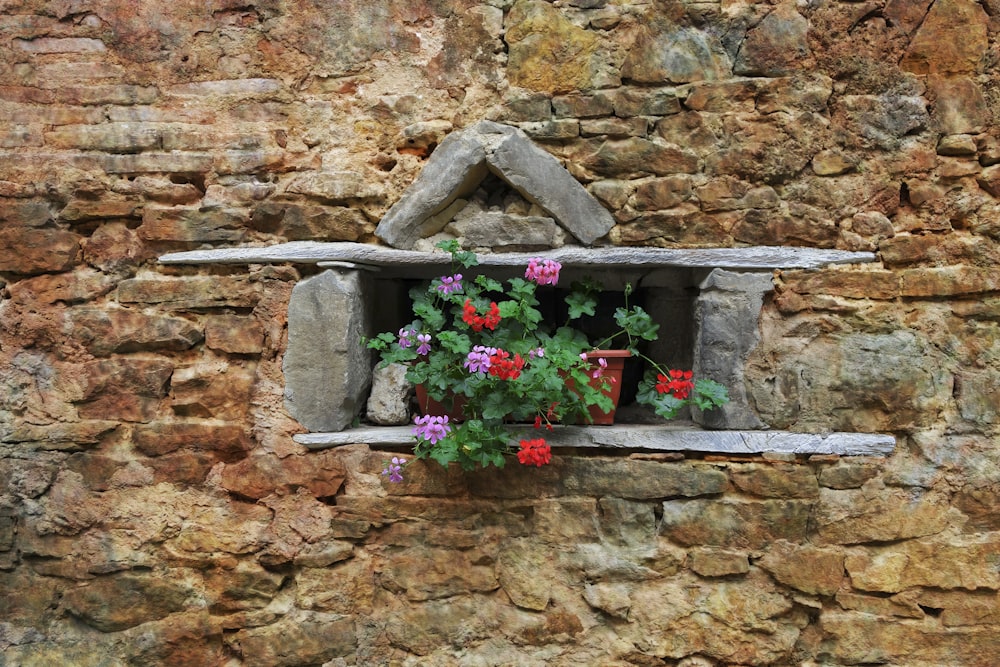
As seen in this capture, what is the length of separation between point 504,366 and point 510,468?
389 mm

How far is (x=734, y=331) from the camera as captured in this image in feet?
6.98

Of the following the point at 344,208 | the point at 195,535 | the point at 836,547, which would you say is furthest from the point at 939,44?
the point at 195,535

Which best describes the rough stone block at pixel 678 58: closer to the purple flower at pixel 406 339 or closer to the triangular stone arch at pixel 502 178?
the triangular stone arch at pixel 502 178

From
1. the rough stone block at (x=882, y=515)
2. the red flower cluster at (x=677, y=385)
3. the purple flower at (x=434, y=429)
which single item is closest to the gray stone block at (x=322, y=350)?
the purple flower at (x=434, y=429)

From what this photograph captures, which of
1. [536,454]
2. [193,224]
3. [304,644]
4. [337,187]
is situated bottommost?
[304,644]

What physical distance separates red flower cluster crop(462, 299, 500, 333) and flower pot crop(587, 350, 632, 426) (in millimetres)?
307

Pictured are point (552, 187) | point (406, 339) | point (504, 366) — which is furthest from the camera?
point (552, 187)

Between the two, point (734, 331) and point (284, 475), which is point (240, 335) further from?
point (734, 331)

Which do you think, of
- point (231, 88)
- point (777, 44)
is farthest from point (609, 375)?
point (231, 88)

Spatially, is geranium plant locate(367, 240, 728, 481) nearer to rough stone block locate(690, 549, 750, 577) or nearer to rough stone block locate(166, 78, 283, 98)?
rough stone block locate(690, 549, 750, 577)

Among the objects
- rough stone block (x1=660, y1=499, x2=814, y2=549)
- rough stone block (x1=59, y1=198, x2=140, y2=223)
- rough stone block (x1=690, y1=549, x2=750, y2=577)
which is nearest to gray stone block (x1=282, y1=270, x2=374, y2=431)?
rough stone block (x1=59, y1=198, x2=140, y2=223)

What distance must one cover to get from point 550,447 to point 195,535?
45.0 inches

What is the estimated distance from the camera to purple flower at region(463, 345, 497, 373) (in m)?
1.99

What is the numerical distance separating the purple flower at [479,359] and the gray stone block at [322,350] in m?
0.42
